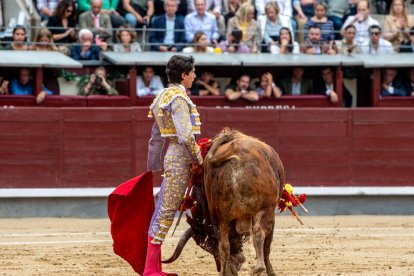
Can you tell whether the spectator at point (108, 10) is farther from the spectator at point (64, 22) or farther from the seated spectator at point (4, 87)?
the seated spectator at point (4, 87)

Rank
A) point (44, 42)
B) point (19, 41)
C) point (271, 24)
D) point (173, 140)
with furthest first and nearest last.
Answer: point (271, 24), point (44, 42), point (19, 41), point (173, 140)

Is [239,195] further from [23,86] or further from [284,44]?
[284,44]

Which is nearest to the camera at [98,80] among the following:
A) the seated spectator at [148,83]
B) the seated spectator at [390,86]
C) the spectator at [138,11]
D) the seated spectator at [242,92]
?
the seated spectator at [148,83]

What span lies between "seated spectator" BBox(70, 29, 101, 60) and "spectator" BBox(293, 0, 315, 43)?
247 centimetres

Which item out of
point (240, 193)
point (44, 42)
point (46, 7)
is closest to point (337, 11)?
point (46, 7)

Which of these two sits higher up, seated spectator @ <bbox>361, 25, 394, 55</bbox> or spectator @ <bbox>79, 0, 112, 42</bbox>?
spectator @ <bbox>79, 0, 112, 42</bbox>

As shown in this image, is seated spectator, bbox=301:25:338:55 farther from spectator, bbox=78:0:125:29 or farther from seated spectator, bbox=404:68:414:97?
spectator, bbox=78:0:125:29

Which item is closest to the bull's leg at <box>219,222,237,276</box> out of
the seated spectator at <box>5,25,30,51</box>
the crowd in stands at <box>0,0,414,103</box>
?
the crowd in stands at <box>0,0,414,103</box>

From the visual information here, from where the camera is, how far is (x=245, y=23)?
487 inches

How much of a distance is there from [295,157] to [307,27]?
1.86m

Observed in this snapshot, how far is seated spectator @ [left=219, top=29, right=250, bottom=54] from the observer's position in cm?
1239

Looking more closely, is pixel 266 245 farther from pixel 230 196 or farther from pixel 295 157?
pixel 295 157

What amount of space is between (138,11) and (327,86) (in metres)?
2.37

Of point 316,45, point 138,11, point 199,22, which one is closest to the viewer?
point 199,22
